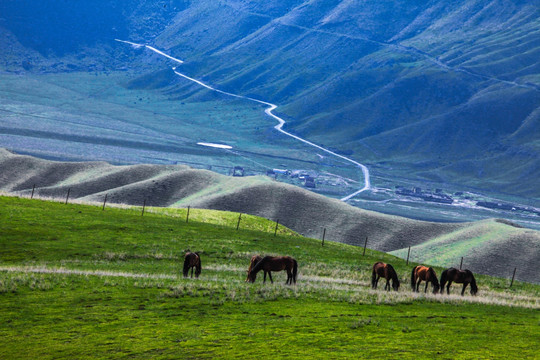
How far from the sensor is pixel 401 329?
102 ft

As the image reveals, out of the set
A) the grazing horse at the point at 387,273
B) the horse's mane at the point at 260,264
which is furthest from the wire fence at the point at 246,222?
the horse's mane at the point at 260,264

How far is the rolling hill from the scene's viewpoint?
366 ft

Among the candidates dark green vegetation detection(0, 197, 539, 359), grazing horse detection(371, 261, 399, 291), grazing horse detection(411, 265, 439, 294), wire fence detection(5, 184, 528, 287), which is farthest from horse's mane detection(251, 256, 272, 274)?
wire fence detection(5, 184, 528, 287)

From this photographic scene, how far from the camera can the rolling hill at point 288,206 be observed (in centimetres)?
11162

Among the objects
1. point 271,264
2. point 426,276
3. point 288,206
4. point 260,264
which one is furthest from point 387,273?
point 288,206

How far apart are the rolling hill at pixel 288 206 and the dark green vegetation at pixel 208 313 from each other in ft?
179

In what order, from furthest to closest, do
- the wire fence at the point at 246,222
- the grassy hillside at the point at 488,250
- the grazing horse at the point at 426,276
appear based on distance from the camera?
the grassy hillside at the point at 488,250 → the wire fence at the point at 246,222 → the grazing horse at the point at 426,276

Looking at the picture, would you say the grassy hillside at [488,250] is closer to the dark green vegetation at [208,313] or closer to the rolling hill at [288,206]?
the rolling hill at [288,206]

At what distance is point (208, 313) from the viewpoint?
33.1 metres

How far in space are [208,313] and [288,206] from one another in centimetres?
10152

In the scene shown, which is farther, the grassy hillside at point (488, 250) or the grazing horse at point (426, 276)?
the grassy hillside at point (488, 250)

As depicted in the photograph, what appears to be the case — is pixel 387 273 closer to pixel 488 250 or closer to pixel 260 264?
pixel 260 264

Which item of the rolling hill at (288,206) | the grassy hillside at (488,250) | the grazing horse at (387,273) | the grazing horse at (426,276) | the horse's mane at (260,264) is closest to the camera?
the horse's mane at (260,264)

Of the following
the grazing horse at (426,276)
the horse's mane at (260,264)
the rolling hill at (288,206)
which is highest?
the rolling hill at (288,206)
